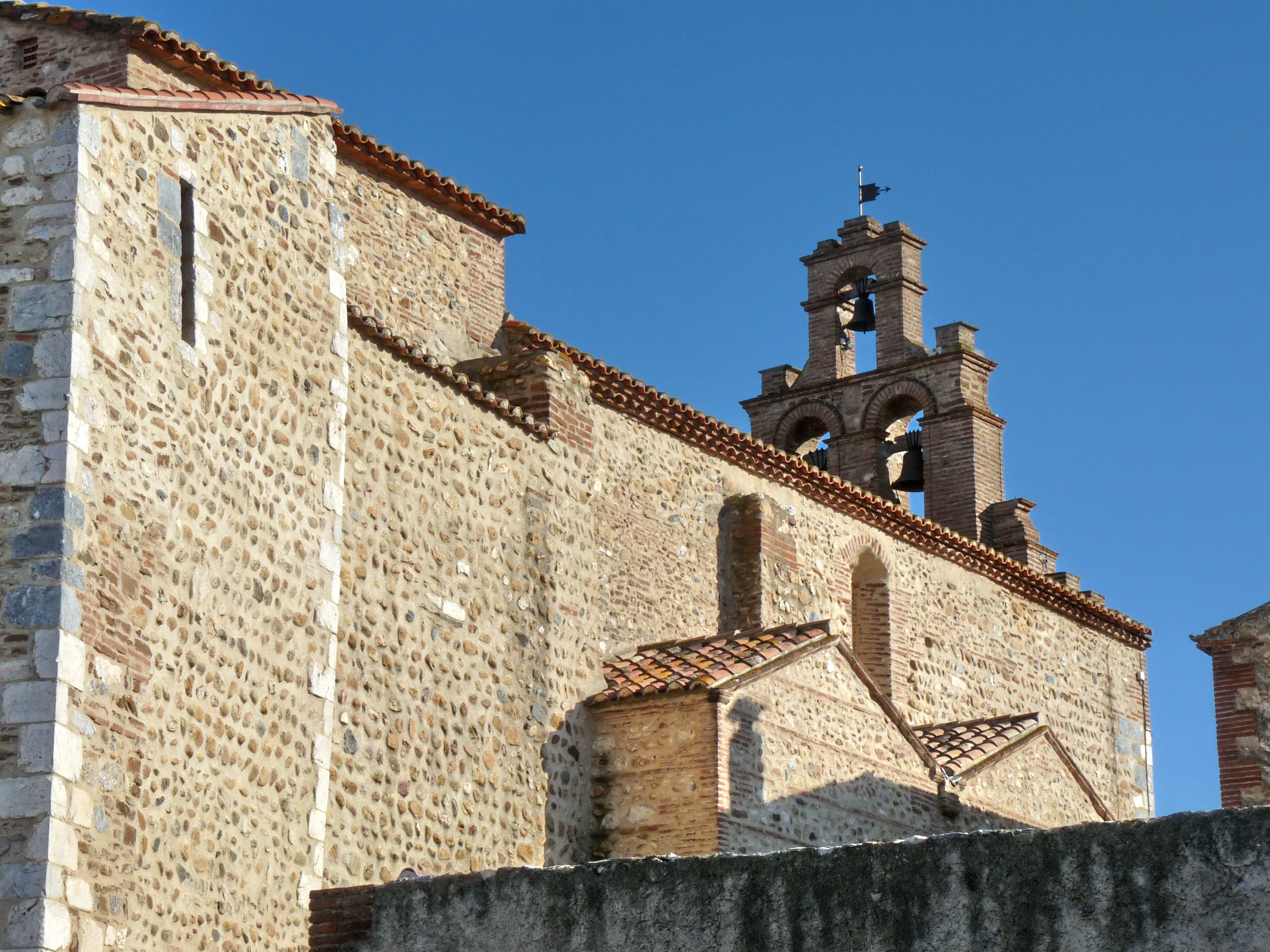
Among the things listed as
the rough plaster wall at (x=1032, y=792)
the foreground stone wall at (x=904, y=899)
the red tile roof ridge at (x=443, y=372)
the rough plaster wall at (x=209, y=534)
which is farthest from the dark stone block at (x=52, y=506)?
the rough plaster wall at (x=1032, y=792)

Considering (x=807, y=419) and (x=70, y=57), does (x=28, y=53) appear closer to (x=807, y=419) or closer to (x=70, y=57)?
(x=70, y=57)

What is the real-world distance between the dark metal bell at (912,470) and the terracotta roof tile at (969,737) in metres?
5.97

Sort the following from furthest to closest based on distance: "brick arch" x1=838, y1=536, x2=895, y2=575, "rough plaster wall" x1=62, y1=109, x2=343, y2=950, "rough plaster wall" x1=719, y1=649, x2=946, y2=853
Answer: "brick arch" x1=838, y1=536, x2=895, y2=575
"rough plaster wall" x1=719, y1=649, x2=946, y2=853
"rough plaster wall" x1=62, y1=109, x2=343, y2=950

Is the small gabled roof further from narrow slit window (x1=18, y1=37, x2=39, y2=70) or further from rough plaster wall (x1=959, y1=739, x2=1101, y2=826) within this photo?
narrow slit window (x1=18, y1=37, x2=39, y2=70)

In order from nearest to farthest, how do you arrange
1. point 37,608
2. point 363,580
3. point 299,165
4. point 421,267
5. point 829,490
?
point 37,608, point 299,165, point 363,580, point 421,267, point 829,490

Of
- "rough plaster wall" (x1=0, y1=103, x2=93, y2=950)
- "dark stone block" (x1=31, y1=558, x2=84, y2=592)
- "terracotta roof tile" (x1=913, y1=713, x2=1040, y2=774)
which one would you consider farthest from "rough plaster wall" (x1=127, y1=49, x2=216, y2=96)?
"terracotta roof tile" (x1=913, y1=713, x2=1040, y2=774)

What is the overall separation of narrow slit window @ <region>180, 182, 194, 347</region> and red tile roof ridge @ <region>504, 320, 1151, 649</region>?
19.2ft

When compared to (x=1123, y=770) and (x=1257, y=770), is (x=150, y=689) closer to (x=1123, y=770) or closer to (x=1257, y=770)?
(x=1257, y=770)

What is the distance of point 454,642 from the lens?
14008mm

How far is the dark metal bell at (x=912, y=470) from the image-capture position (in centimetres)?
2523

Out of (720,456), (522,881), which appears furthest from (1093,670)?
(522,881)

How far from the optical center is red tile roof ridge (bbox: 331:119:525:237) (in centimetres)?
1628

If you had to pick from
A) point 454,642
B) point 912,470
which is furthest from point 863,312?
point 454,642

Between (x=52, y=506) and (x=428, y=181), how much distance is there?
7871mm
